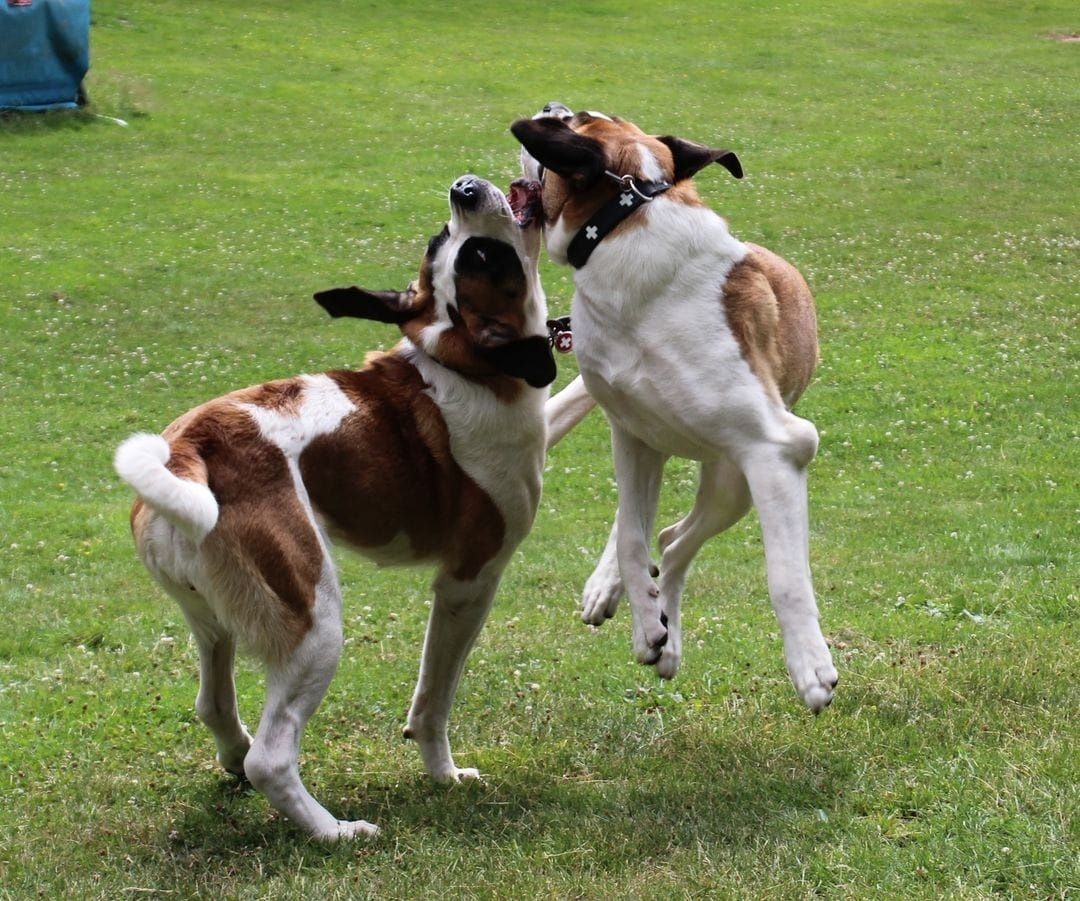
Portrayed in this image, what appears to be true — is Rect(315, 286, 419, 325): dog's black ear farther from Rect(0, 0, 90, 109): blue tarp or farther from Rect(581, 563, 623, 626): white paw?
Rect(0, 0, 90, 109): blue tarp

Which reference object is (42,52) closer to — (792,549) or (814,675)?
(792,549)

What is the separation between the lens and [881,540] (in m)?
9.88

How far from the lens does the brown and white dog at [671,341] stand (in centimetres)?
475

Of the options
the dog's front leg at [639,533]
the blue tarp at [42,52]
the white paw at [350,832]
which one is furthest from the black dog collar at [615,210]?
the blue tarp at [42,52]

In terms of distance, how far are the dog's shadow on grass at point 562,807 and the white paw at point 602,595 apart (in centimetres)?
62

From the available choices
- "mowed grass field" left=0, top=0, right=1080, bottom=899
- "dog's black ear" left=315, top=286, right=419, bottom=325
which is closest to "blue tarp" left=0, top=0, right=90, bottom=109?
"mowed grass field" left=0, top=0, right=1080, bottom=899

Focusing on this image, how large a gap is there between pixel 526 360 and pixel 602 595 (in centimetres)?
114

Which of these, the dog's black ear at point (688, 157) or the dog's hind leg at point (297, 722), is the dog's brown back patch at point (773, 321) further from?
the dog's hind leg at point (297, 722)

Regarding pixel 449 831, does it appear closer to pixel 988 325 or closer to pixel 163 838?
pixel 163 838

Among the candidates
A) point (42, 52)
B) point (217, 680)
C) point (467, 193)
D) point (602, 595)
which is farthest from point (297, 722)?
point (42, 52)

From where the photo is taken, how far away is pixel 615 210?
499cm

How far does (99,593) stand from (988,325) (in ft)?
36.8

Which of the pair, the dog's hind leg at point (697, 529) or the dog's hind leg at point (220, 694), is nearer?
the dog's hind leg at point (220, 694)

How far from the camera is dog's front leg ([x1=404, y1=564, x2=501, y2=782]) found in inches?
210
